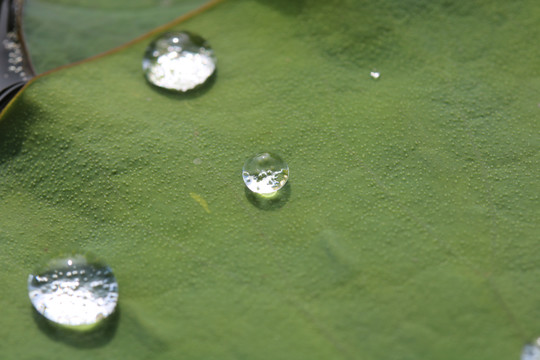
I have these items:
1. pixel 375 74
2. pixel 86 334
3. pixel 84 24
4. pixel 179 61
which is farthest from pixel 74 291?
pixel 84 24

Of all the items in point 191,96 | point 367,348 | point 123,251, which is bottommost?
point 367,348

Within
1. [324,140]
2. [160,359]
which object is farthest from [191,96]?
[160,359]

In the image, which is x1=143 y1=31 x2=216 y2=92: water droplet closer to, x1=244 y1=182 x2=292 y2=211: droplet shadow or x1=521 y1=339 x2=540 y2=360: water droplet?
x1=244 y1=182 x2=292 y2=211: droplet shadow

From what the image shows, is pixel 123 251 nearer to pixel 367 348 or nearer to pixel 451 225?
pixel 367 348

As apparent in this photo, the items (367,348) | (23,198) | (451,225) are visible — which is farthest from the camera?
(23,198)

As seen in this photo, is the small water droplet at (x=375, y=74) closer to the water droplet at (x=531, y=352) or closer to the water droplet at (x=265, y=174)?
the water droplet at (x=265, y=174)

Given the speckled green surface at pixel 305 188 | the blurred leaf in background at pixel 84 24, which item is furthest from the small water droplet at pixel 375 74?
the blurred leaf in background at pixel 84 24

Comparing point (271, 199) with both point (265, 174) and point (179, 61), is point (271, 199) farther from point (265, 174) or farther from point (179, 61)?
point (179, 61)
